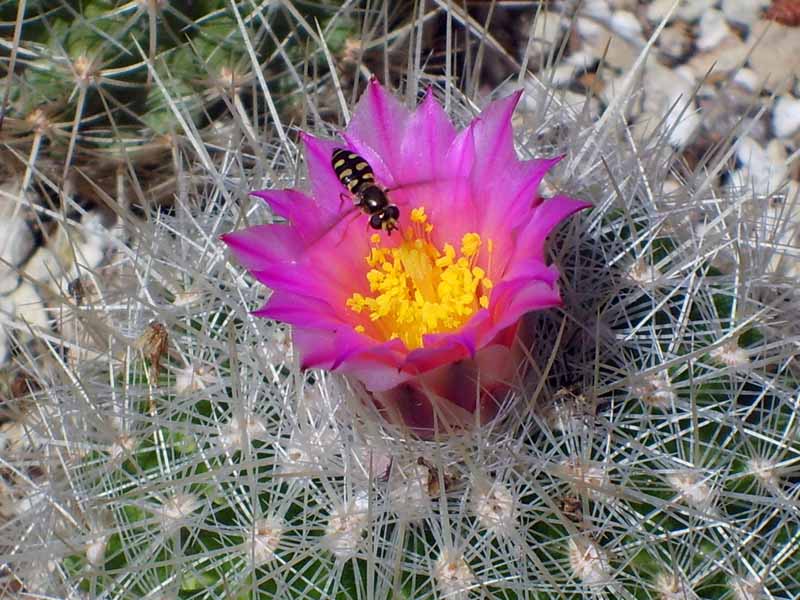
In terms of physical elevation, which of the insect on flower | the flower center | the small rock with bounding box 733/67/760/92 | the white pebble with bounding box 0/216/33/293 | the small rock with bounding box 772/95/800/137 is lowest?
the white pebble with bounding box 0/216/33/293

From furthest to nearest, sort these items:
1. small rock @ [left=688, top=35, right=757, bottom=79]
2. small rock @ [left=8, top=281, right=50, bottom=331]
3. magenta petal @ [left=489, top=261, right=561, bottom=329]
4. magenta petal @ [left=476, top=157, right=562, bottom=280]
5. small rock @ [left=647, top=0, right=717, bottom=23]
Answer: small rock @ [left=647, top=0, right=717, bottom=23] → small rock @ [left=688, top=35, right=757, bottom=79] → small rock @ [left=8, top=281, right=50, bottom=331] → magenta petal @ [left=476, top=157, right=562, bottom=280] → magenta petal @ [left=489, top=261, right=561, bottom=329]

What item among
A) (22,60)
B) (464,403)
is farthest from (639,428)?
(22,60)

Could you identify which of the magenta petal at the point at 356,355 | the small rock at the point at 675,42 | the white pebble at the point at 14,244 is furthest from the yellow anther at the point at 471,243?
the small rock at the point at 675,42

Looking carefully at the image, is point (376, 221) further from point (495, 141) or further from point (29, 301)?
point (29, 301)

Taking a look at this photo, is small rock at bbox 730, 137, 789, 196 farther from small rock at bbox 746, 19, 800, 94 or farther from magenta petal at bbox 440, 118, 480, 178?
magenta petal at bbox 440, 118, 480, 178

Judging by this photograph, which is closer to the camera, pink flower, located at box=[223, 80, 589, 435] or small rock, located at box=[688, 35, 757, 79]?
pink flower, located at box=[223, 80, 589, 435]

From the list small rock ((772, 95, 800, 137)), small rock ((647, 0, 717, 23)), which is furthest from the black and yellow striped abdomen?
small rock ((647, 0, 717, 23))

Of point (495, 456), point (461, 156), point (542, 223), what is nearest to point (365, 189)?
point (461, 156)

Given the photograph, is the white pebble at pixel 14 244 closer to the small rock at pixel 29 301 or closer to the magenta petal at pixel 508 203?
the small rock at pixel 29 301
